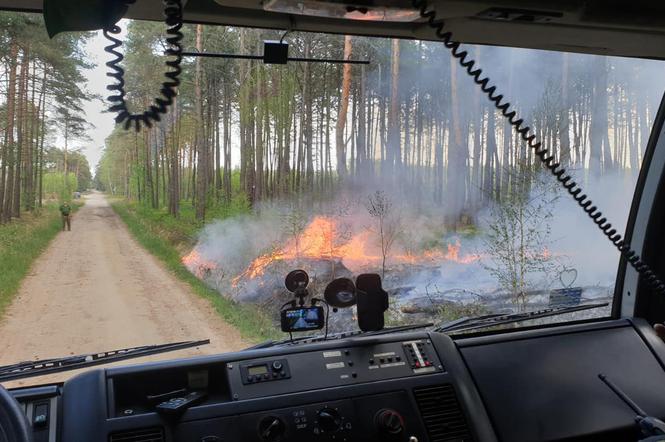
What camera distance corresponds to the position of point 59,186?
7.82 ft

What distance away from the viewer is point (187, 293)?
2486 mm

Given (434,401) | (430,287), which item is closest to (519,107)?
(430,287)

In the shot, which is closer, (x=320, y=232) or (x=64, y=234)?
(x=64, y=234)

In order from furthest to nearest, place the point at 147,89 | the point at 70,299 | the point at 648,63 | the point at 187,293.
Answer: the point at 648,63 < the point at 187,293 < the point at 70,299 < the point at 147,89

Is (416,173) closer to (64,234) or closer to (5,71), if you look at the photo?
(64,234)

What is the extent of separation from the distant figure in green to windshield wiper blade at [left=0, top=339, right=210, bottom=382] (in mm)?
551

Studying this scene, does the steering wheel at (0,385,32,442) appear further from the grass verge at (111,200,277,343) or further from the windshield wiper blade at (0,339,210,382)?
the grass verge at (111,200,277,343)

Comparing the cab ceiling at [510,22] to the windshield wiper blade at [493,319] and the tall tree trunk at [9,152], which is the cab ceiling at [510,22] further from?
the windshield wiper blade at [493,319]

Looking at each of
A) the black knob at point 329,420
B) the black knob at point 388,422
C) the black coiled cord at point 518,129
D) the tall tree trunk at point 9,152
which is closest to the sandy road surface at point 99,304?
the tall tree trunk at point 9,152

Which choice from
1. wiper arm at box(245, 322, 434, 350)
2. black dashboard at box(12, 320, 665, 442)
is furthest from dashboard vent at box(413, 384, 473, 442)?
wiper arm at box(245, 322, 434, 350)

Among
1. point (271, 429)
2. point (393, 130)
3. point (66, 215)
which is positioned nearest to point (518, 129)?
point (393, 130)

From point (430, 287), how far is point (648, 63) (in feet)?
5.06

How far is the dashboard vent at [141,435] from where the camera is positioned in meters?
1.94

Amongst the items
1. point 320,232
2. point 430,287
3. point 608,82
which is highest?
point 608,82
